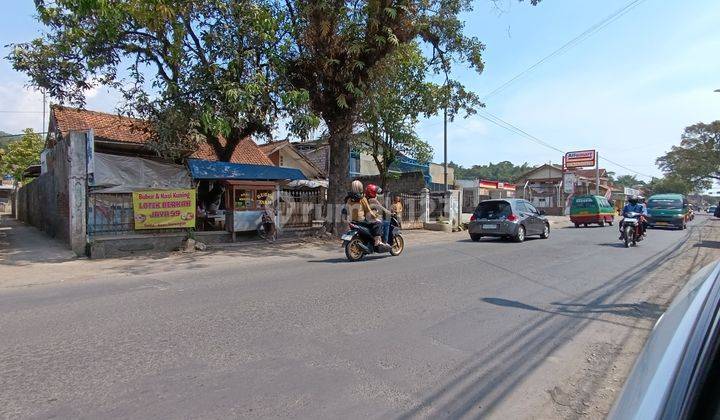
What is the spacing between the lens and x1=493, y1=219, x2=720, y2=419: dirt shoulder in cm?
354

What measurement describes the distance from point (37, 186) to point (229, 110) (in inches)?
538

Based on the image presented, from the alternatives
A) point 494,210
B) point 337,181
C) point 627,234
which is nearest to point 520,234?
point 494,210

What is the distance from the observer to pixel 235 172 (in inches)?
639

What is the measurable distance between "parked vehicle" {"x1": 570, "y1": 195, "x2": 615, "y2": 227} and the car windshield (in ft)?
9.07

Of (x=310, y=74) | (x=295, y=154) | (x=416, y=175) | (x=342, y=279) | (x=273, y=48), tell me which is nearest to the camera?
(x=342, y=279)

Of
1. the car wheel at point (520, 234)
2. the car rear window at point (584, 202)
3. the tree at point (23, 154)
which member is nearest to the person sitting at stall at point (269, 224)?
the car wheel at point (520, 234)

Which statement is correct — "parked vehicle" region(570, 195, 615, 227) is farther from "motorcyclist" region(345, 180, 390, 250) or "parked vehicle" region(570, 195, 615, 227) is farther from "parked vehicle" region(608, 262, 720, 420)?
"parked vehicle" region(608, 262, 720, 420)

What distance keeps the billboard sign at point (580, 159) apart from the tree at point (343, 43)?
38.3 m

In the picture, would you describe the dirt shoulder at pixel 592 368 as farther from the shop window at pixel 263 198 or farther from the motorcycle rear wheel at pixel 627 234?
the shop window at pixel 263 198

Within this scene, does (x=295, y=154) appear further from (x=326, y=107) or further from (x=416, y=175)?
(x=326, y=107)

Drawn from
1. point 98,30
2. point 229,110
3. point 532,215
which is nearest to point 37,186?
point 98,30

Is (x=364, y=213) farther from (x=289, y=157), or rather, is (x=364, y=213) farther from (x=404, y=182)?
(x=289, y=157)

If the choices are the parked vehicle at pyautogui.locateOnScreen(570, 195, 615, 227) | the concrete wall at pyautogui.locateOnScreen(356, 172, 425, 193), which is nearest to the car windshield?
the parked vehicle at pyautogui.locateOnScreen(570, 195, 615, 227)

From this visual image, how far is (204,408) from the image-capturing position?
3312 millimetres
